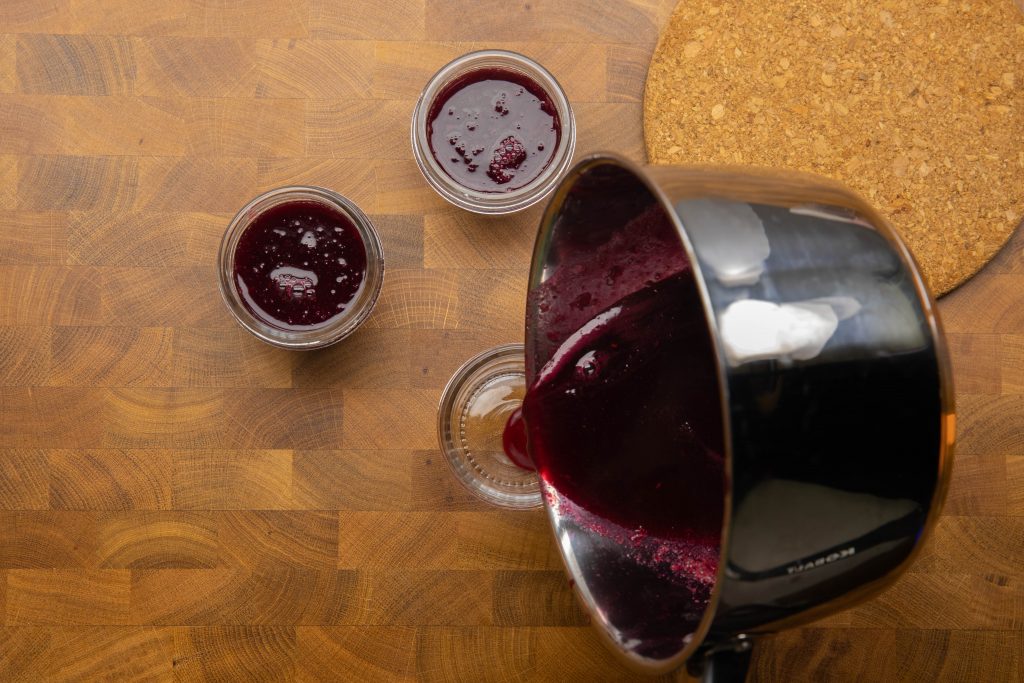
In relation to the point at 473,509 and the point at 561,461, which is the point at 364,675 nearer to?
the point at 473,509

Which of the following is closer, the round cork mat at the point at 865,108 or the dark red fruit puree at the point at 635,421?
the dark red fruit puree at the point at 635,421

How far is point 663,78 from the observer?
3.07 feet

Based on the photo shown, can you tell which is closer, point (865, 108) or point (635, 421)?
point (635, 421)

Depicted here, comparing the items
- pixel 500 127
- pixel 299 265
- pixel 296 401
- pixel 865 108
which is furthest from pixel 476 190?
pixel 865 108

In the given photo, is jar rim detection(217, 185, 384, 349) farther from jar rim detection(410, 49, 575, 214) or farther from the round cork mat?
the round cork mat

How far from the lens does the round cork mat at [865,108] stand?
36.7 inches

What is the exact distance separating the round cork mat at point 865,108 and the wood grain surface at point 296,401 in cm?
5

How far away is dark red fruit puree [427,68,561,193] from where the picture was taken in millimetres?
916

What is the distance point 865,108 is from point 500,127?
1.32 ft

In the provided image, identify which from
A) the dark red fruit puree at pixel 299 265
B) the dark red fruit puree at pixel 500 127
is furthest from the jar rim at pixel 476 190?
the dark red fruit puree at pixel 299 265

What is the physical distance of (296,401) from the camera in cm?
94

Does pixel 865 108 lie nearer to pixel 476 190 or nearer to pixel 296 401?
pixel 476 190

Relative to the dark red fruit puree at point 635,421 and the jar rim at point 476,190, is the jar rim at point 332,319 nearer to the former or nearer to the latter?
the jar rim at point 476,190

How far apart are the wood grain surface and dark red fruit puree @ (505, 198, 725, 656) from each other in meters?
0.16
